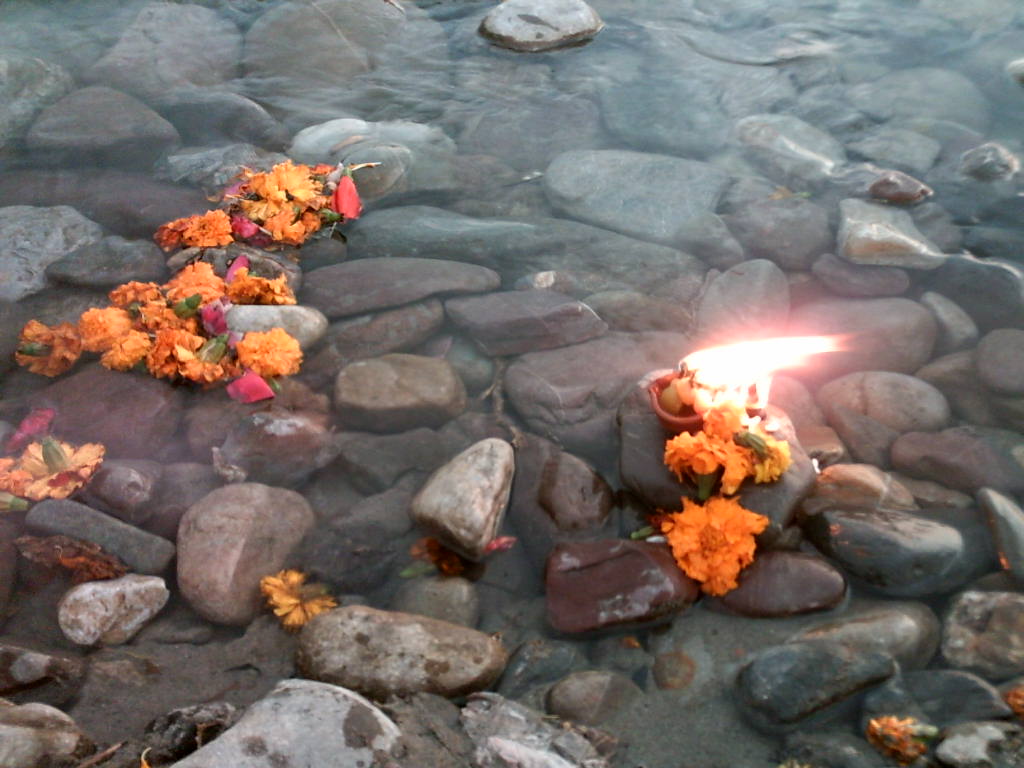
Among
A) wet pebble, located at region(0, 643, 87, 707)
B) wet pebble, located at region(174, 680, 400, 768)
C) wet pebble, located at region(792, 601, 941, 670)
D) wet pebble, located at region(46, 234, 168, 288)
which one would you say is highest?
wet pebble, located at region(46, 234, 168, 288)

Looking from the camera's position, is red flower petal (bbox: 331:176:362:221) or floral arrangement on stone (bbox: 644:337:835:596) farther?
red flower petal (bbox: 331:176:362:221)

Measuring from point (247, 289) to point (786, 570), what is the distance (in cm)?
318

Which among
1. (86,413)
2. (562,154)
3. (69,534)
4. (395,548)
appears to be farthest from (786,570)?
(562,154)

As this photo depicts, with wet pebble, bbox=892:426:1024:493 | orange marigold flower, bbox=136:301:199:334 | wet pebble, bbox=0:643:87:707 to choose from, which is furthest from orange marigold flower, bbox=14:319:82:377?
wet pebble, bbox=892:426:1024:493

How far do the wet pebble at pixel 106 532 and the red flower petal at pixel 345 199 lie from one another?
2598 mm

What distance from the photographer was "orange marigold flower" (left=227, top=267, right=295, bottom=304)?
4555 mm

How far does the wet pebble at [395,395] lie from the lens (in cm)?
424

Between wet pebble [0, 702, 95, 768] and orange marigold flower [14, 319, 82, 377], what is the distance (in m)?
2.05

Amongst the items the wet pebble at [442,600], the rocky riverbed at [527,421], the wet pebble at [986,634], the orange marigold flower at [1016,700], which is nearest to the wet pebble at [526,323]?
the rocky riverbed at [527,421]

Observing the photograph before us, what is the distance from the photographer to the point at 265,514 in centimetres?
368

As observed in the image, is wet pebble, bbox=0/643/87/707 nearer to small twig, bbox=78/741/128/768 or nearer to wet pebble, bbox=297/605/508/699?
small twig, bbox=78/741/128/768

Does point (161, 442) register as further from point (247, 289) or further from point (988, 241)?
point (988, 241)

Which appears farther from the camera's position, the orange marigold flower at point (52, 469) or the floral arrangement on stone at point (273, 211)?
the floral arrangement on stone at point (273, 211)

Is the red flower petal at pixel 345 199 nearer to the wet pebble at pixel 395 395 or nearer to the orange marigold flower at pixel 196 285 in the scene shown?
the orange marigold flower at pixel 196 285
